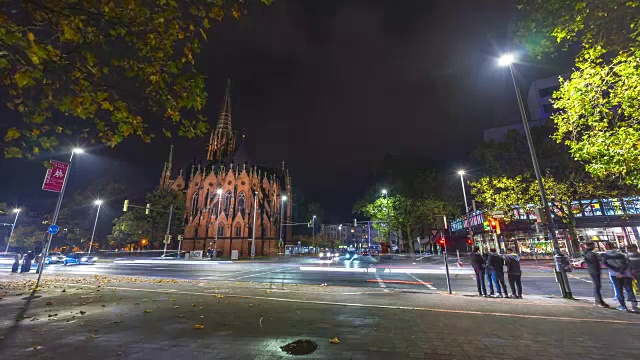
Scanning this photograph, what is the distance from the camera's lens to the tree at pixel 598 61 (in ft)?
22.4

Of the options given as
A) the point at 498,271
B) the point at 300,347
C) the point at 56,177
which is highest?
the point at 56,177

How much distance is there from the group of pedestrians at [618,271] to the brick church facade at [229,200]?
147ft

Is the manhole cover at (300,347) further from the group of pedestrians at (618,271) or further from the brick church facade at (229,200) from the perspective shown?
the brick church facade at (229,200)

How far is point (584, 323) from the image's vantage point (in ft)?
19.4

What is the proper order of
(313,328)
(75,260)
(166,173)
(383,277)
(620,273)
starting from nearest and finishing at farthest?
(313,328) < (620,273) < (383,277) < (75,260) < (166,173)

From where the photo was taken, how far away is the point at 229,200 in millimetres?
59344

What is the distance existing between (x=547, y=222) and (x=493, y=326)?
21.4 ft

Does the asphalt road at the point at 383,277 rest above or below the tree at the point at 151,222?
below

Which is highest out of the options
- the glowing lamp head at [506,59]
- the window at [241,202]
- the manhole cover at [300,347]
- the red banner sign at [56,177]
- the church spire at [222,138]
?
the church spire at [222,138]

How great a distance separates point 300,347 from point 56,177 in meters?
15.8

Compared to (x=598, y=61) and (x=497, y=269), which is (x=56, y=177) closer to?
(x=497, y=269)

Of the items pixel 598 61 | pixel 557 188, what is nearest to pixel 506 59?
pixel 598 61

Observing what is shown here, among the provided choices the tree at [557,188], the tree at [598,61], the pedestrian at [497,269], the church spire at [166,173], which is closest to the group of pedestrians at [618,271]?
the pedestrian at [497,269]

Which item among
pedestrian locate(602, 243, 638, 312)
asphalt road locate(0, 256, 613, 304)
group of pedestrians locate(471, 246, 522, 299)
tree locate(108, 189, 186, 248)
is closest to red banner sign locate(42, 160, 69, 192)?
asphalt road locate(0, 256, 613, 304)
